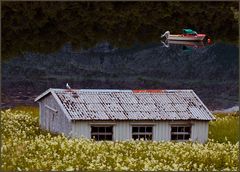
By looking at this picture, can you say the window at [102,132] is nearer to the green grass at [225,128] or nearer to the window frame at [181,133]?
the window frame at [181,133]

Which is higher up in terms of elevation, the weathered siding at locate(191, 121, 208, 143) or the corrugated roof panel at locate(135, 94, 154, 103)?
the corrugated roof panel at locate(135, 94, 154, 103)

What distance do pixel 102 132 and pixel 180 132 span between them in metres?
1.63

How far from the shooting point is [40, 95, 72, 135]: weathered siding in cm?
1197

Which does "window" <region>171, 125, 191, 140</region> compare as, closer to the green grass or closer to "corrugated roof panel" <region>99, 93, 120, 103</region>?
the green grass

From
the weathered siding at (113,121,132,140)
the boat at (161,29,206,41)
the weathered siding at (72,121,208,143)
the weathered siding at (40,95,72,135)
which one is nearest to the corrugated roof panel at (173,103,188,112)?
the weathered siding at (72,121,208,143)

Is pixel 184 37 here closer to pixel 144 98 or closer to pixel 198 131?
pixel 144 98

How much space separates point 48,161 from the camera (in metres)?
11.1

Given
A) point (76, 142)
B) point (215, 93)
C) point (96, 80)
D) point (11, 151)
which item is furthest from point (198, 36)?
point (11, 151)

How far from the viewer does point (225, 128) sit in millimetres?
13648

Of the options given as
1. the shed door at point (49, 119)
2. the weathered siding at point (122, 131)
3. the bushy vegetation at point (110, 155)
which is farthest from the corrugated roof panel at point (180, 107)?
the shed door at point (49, 119)

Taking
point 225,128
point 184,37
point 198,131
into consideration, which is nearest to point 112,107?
point 198,131

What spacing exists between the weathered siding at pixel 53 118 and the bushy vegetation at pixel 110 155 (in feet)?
0.64

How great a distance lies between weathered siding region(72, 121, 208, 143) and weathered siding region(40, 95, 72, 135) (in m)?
0.31

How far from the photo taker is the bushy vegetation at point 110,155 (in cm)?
1094
